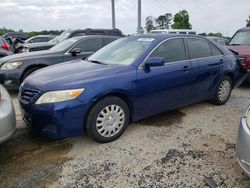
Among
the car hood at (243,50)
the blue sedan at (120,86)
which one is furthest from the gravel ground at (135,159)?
the car hood at (243,50)

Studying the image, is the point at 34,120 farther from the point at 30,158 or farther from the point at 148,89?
the point at 148,89

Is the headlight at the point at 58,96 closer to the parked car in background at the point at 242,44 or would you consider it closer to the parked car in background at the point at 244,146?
the parked car in background at the point at 244,146

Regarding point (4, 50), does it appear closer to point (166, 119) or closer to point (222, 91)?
point (166, 119)

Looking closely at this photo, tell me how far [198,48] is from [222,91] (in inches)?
44.6

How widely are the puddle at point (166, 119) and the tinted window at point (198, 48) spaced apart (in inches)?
43.4

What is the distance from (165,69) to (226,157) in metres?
1.62

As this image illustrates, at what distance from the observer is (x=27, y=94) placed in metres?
3.65

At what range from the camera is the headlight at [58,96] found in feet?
11.0

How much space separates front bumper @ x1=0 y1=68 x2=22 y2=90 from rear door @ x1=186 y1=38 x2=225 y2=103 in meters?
3.92

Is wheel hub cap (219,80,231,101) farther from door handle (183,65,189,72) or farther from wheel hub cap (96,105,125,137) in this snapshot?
wheel hub cap (96,105,125,137)

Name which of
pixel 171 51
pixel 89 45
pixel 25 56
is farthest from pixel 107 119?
pixel 89 45

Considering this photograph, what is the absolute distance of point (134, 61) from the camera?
13.3 ft

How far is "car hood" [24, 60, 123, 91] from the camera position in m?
3.49

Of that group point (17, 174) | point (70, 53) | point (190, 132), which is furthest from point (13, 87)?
point (190, 132)
